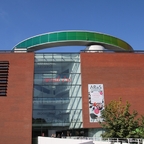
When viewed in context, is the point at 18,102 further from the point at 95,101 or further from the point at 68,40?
the point at 68,40

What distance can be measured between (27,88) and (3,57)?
5373 mm

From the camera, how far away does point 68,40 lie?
32.4 meters

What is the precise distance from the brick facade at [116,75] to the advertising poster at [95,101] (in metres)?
0.44

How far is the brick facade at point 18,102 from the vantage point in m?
26.5

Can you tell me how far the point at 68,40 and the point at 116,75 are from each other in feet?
27.4

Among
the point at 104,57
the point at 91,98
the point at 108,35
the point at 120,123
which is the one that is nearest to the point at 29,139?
the point at 91,98

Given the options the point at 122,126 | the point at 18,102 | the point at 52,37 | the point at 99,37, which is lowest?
the point at 122,126

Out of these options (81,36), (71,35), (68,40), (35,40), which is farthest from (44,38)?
(81,36)

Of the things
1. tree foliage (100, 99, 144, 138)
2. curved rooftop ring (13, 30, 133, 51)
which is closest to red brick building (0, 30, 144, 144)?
curved rooftop ring (13, 30, 133, 51)

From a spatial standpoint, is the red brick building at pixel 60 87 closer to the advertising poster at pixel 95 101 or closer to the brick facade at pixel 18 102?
the brick facade at pixel 18 102

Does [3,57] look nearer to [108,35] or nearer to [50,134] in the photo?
[50,134]

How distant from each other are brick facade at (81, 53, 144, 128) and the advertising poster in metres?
0.44

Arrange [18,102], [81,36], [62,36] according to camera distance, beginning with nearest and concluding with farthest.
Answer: [18,102], [62,36], [81,36]

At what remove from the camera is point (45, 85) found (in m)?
29.7
